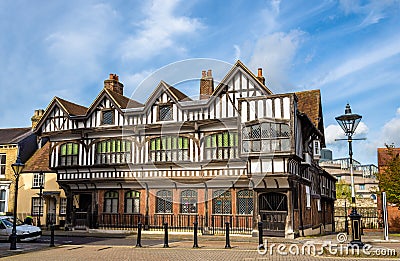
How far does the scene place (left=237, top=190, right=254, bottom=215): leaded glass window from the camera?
909 inches

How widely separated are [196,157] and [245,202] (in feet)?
12.0

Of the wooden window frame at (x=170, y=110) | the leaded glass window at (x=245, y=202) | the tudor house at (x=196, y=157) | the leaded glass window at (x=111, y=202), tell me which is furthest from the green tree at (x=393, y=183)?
the leaded glass window at (x=111, y=202)

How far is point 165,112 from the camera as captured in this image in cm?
2522

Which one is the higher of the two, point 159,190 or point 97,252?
point 159,190

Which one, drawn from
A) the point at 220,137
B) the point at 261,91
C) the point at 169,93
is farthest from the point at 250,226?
the point at 169,93

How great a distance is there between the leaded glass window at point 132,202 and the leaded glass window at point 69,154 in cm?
406

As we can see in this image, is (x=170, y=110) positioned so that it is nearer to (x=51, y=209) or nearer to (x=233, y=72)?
(x=233, y=72)

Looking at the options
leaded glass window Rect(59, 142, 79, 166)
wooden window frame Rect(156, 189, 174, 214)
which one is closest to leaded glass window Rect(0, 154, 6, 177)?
leaded glass window Rect(59, 142, 79, 166)

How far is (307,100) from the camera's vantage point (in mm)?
26672

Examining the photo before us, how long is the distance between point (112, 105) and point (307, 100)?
12094 millimetres

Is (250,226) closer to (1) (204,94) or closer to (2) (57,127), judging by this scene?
(1) (204,94)

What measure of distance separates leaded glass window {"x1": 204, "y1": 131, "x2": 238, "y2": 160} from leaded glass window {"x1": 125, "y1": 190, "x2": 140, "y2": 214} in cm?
534

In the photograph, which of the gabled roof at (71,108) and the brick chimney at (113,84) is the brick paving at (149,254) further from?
the brick chimney at (113,84)

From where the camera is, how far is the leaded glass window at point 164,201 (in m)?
25.0
